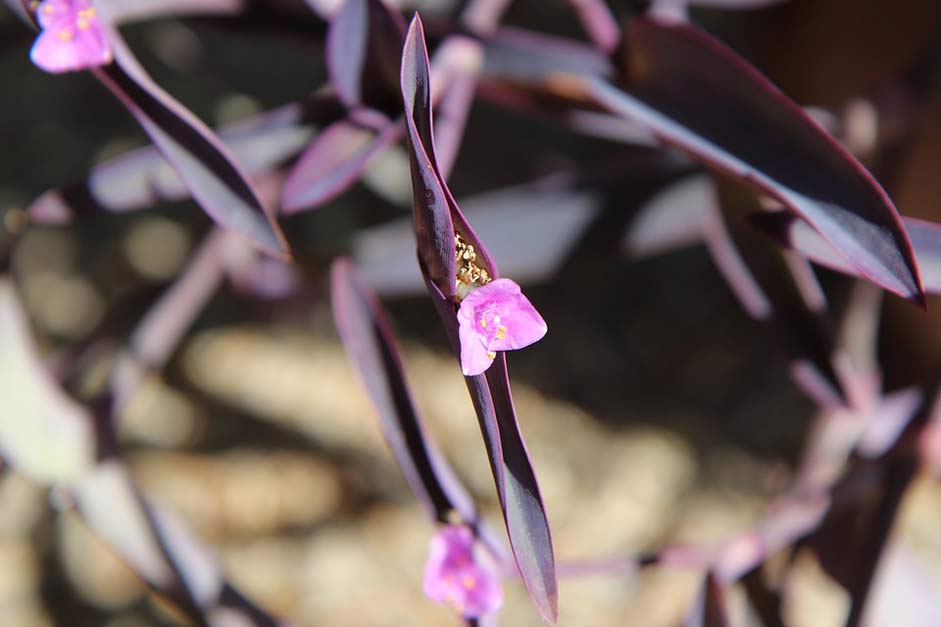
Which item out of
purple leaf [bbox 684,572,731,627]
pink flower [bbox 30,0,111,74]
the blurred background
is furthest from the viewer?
the blurred background

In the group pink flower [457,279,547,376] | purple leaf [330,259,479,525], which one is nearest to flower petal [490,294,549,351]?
pink flower [457,279,547,376]

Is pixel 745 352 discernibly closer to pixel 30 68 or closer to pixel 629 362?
pixel 629 362

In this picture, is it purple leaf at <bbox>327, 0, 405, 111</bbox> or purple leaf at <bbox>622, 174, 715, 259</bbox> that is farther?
purple leaf at <bbox>622, 174, 715, 259</bbox>

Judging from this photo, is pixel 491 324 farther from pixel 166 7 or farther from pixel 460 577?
pixel 166 7

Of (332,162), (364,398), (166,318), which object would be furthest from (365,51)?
(364,398)

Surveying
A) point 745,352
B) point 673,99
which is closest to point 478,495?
point 745,352

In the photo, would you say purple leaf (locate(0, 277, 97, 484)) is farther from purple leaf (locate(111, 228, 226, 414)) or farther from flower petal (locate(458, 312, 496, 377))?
flower petal (locate(458, 312, 496, 377))

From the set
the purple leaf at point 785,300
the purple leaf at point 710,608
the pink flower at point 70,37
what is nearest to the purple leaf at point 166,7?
the pink flower at point 70,37

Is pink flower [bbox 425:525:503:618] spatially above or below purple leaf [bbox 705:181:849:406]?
below
